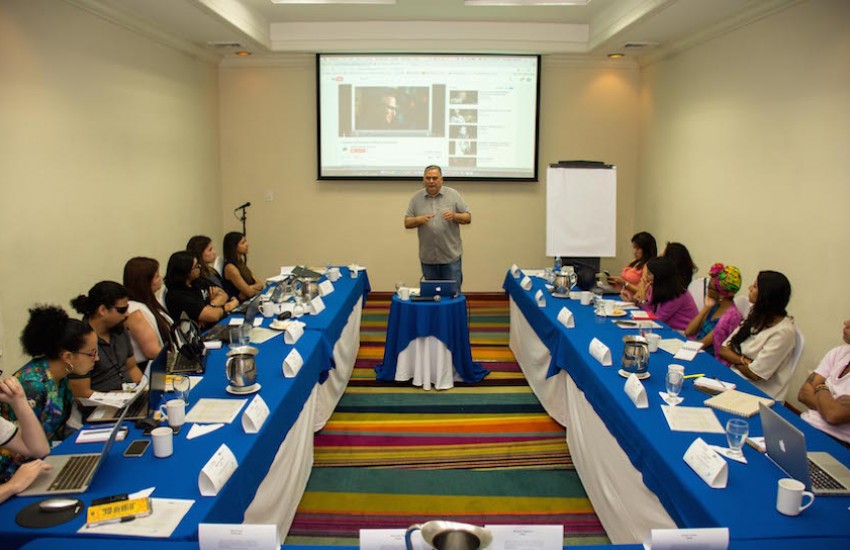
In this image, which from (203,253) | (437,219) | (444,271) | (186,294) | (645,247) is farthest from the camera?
(444,271)

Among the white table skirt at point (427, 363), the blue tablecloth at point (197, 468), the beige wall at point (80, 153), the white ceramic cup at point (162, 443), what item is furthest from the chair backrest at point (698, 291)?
the beige wall at point (80, 153)

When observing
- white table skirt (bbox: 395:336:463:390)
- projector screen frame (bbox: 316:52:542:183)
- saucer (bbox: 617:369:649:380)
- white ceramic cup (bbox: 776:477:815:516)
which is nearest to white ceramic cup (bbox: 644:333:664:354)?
saucer (bbox: 617:369:649:380)

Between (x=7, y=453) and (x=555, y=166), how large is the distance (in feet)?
18.0

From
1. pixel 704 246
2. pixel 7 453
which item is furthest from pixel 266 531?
pixel 704 246

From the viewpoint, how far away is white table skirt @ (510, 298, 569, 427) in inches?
158

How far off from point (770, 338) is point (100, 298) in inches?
129

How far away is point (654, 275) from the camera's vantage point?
4.34 m

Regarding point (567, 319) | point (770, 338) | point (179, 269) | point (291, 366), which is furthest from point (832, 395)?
point (179, 269)

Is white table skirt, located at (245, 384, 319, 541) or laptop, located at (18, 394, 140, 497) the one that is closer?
laptop, located at (18, 394, 140, 497)

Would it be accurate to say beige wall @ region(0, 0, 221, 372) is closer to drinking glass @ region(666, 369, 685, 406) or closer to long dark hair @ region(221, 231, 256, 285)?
long dark hair @ region(221, 231, 256, 285)

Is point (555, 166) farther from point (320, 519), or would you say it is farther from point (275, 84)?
point (320, 519)

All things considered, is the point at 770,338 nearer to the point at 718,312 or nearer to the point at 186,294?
the point at 718,312

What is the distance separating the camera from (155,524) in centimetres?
178

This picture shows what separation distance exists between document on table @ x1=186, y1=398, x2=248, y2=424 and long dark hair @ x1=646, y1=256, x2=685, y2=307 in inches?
115
